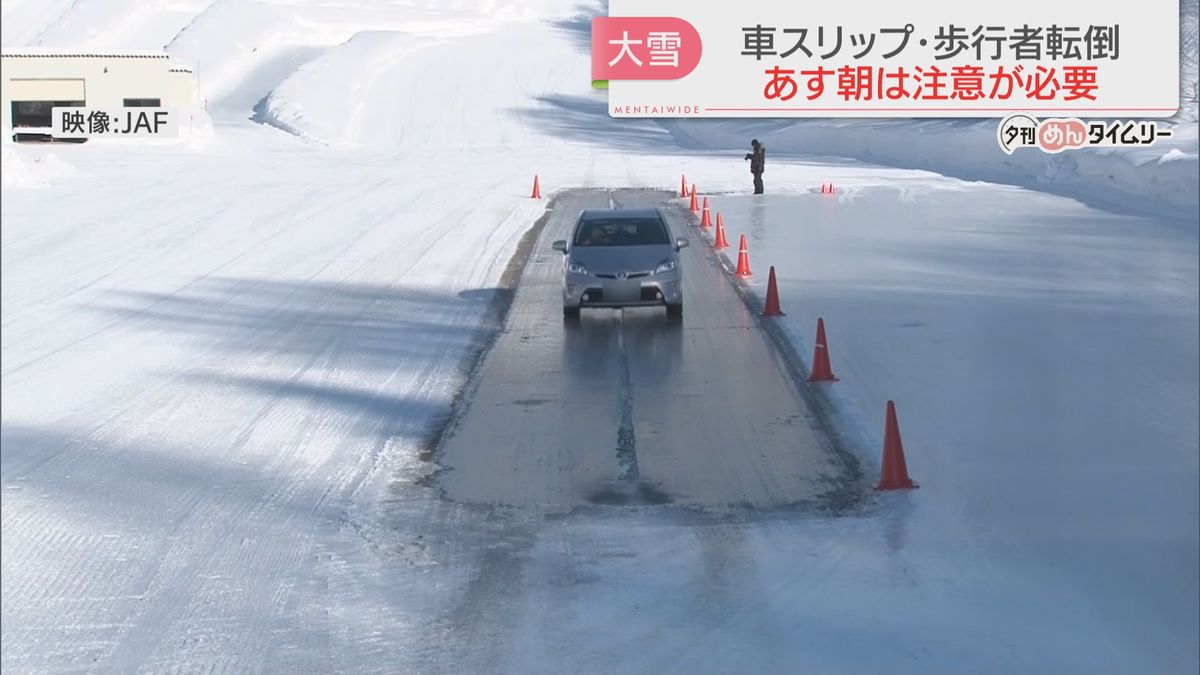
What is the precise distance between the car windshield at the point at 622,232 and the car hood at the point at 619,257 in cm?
21

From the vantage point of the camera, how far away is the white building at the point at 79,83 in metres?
9.64

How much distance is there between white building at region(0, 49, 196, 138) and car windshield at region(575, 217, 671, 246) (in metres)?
7.39

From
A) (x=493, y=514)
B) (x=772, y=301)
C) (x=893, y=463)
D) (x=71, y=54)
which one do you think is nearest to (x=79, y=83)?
(x=71, y=54)

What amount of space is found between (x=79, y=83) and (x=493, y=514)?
4406 millimetres

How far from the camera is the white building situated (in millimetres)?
9641

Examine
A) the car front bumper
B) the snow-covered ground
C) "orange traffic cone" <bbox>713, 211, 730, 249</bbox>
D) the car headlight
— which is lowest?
the snow-covered ground

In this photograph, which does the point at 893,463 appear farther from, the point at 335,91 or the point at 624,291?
the point at 335,91

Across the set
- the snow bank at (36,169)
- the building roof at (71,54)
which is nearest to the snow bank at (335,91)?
the snow bank at (36,169)

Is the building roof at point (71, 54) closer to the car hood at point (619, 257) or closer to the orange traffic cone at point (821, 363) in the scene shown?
the orange traffic cone at point (821, 363)

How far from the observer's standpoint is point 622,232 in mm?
19828

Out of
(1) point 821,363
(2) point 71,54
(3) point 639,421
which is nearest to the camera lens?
(2) point 71,54

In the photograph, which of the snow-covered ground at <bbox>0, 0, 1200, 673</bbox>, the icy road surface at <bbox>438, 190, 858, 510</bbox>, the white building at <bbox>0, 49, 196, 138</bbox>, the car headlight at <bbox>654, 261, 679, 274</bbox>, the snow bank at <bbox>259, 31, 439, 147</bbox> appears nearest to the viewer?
the snow-covered ground at <bbox>0, 0, 1200, 673</bbox>

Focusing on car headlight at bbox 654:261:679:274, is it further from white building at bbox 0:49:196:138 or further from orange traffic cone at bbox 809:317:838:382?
white building at bbox 0:49:196:138

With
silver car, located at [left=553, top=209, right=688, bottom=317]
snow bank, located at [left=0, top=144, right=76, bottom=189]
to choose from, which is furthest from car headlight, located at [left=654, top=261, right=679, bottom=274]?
snow bank, located at [left=0, top=144, right=76, bottom=189]
